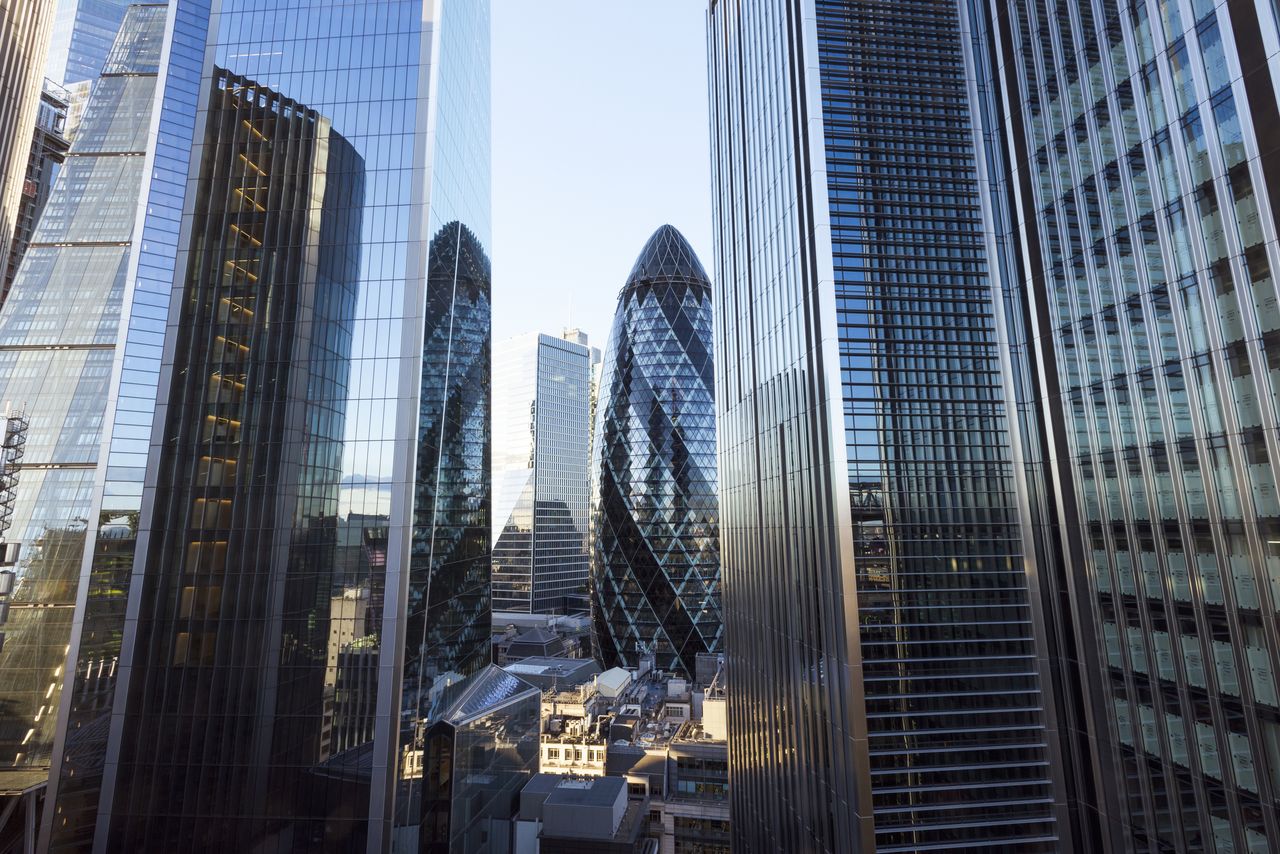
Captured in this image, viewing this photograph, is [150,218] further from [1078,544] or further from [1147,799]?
[1147,799]

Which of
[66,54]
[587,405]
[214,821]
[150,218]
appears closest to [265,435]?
[150,218]

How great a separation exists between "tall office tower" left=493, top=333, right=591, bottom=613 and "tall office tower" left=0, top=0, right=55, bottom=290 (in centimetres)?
10956

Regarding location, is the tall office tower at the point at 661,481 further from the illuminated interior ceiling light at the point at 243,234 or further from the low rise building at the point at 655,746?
the illuminated interior ceiling light at the point at 243,234

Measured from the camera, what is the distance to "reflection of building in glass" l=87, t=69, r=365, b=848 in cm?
Result: 2383

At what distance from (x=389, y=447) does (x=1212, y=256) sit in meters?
26.5

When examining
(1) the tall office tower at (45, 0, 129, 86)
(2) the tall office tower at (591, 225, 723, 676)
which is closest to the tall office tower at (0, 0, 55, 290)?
(1) the tall office tower at (45, 0, 129, 86)

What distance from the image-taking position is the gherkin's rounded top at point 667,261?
94.9 m

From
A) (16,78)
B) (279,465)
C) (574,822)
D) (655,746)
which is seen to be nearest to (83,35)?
(16,78)

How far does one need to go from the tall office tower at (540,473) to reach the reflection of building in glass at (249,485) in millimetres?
108329

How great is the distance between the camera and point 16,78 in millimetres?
24625

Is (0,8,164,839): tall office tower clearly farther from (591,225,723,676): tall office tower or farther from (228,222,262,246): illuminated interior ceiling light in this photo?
(591,225,723,676): tall office tower

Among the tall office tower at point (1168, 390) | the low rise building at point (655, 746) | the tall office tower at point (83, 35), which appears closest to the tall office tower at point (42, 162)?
the tall office tower at point (83, 35)

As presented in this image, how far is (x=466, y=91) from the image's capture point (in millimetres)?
35000

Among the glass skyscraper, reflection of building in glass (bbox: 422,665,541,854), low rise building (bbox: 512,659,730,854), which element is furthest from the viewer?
low rise building (bbox: 512,659,730,854)
